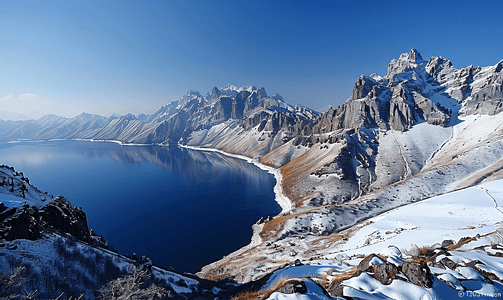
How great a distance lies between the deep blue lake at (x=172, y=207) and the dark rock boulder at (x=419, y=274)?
140 feet

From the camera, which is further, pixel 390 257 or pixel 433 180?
pixel 433 180

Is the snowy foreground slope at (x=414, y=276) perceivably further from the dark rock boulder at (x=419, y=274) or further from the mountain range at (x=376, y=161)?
the mountain range at (x=376, y=161)

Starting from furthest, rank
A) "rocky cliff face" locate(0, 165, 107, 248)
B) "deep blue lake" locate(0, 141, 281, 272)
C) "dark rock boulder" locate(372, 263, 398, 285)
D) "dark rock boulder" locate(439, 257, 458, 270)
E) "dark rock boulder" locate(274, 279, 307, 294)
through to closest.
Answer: "deep blue lake" locate(0, 141, 281, 272)
"rocky cliff face" locate(0, 165, 107, 248)
"dark rock boulder" locate(439, 257, 458, 270)
"dark rock boulder" locate(372, 263, 398, 285)
"dark rock boulder" locate(274, 279, 307, 294)

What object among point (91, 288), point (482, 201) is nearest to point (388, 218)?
point (482, 201)

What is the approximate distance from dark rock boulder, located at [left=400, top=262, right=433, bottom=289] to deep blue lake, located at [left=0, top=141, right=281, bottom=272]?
42.6 m

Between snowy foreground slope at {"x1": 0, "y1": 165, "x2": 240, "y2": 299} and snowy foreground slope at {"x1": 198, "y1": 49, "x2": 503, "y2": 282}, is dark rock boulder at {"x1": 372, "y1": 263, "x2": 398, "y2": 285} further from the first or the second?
snowy foreground slope at {"x1": 198, "y1": 49, "x2": 503, "y2": 282}

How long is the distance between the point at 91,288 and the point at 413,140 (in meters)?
139

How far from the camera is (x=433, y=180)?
66.7m

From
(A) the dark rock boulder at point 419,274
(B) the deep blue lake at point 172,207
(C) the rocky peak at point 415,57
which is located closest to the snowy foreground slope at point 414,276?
(A) the dark rock boulder at point 419,274

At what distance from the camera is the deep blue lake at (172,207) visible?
5044cm

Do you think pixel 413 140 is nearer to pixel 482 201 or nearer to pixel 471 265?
pixel 482 201

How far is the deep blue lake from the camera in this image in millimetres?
50438

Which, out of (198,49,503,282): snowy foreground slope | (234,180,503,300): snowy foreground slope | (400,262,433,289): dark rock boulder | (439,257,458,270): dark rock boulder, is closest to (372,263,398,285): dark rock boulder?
(234,180,503,300): snowy foreground slope

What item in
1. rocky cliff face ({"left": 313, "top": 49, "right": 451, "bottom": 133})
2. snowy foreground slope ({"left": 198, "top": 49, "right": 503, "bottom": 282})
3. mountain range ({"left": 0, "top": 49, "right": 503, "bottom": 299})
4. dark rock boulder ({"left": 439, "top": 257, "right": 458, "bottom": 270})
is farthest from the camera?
rocky cliff face ({"left": 313, "top": 49, "right": 451, "bottom": 133})
